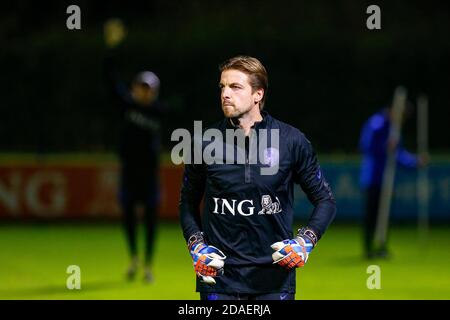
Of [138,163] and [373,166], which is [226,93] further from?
[373,166]

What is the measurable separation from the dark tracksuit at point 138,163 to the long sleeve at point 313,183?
6301 mm

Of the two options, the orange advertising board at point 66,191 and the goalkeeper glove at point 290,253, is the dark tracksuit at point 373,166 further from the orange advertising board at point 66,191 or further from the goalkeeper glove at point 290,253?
the goalkeeper glove at point 290,253

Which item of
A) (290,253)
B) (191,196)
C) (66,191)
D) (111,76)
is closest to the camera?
(290,253)

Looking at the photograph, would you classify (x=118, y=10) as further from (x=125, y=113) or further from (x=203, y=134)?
(x=203, y=134)

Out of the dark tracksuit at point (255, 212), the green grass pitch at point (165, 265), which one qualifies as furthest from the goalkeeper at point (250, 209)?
the green grass pitch at point (165, 265)

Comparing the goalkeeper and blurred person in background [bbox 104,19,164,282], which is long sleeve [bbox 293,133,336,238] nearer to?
the goalkeeper

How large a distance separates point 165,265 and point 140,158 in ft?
7.21

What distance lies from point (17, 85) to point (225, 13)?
5.22 m

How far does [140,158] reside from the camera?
493 inches

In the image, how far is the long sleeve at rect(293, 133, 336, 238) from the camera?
20.5 ft

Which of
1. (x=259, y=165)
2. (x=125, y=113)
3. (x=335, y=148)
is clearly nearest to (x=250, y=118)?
(x=259, y=165)

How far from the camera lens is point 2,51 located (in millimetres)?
23453

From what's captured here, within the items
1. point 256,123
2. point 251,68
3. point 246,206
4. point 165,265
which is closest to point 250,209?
point 246,206

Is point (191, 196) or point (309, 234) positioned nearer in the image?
point (309, 234)
